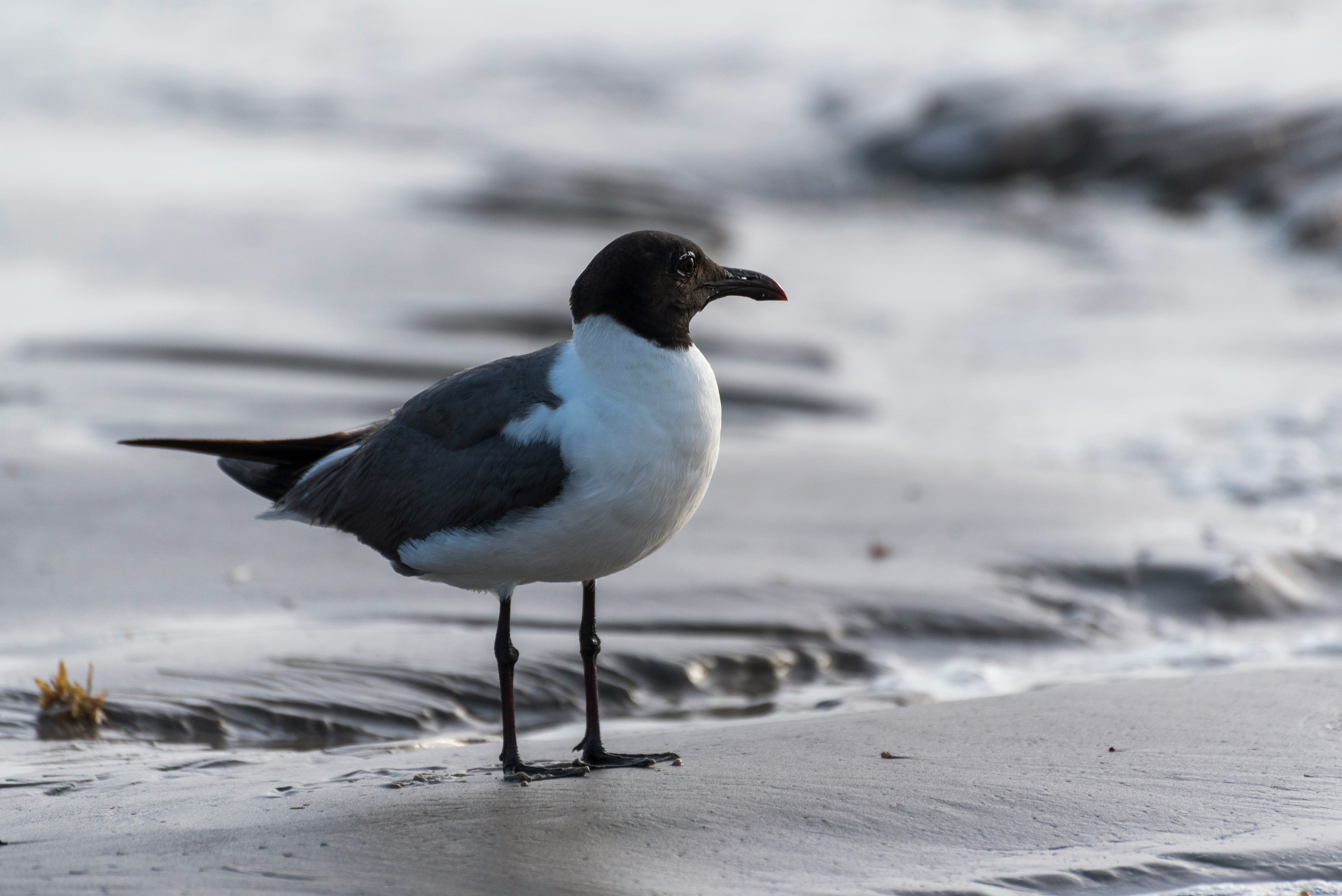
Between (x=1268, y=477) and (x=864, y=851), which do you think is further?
(x=1268, y=477)

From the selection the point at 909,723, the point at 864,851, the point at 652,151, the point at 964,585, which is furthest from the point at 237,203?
the point at 864,851

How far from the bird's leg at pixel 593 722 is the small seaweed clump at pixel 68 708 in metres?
1.35

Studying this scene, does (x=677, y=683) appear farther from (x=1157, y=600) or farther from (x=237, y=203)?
(x=237, y=203)

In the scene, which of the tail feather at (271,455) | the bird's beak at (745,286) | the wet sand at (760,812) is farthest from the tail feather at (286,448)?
the bird's beak at (745,286)

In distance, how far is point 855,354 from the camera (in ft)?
31.1

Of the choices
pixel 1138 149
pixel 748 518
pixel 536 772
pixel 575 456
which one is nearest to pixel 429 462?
pixel 575 456

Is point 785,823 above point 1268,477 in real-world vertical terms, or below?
below

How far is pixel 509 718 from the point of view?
3.70 metres

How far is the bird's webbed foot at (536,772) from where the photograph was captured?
3.58 metres

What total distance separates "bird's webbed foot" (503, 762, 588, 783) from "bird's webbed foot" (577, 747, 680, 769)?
2.8 inches

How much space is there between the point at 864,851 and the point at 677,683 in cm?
167

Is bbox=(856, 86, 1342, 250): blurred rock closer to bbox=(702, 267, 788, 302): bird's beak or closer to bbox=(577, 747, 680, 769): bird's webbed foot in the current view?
bbox=(702, 267, 788, 302): bird's beak

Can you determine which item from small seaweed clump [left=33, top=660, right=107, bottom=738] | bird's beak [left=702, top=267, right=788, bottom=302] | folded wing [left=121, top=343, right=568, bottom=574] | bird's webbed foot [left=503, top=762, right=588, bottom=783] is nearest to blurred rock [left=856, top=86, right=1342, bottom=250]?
bird's beak [left=702, top=267, right=788, bottom=302]

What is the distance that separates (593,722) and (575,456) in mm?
797
